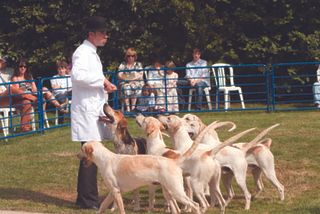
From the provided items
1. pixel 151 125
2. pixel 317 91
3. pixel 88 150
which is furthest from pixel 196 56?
pixel 88 150

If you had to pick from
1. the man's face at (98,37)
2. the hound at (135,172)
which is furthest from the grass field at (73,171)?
the man's face at (98,37)

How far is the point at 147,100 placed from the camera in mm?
20188

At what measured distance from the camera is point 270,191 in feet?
A: 38.0

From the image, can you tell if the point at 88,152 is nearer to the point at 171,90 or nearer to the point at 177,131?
the point at 177,131

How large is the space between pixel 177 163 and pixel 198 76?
11.4m

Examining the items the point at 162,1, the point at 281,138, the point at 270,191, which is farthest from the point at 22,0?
the point at 270,191

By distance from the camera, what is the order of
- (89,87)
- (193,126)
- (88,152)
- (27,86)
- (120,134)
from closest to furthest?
(88,152) → (89,87) → (120,134) → (193,126) → (27,86)

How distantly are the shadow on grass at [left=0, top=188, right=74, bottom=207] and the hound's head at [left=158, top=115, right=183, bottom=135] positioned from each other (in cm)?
161

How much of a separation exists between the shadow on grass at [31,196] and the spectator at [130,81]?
828 cm

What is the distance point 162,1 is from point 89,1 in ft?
6.57

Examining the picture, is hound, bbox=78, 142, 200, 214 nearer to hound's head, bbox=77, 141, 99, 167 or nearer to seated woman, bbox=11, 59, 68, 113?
hound's head, bbox=77, 141, 99, 167

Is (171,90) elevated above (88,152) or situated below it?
above

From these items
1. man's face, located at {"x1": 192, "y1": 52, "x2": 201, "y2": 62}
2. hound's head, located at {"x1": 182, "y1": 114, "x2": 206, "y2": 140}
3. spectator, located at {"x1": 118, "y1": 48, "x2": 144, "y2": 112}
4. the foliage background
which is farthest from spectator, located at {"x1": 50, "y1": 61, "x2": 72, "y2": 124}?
hound's head, located at {"x1": 182, "y1": 114, "x2": 206, "y2": 140}

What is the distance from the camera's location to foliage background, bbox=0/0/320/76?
22.0 metres
